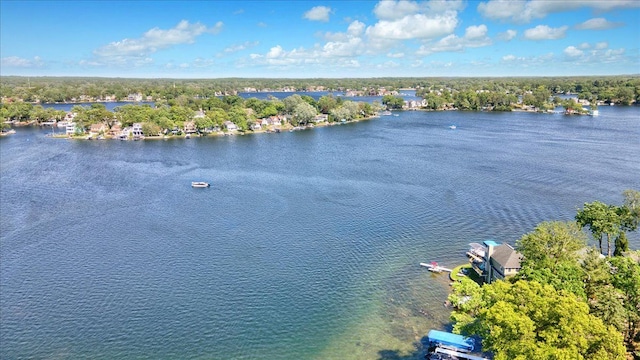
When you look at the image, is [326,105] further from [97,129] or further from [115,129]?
[97,129]

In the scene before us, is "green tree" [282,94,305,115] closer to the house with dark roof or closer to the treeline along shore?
the treeline along shore

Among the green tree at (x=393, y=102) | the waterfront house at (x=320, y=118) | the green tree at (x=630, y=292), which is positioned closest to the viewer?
the green tree at (x=630, y=292)

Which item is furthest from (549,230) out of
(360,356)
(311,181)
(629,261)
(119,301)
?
(311,181)

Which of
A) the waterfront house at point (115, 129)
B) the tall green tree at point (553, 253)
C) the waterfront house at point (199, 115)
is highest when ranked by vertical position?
the waterfront house at point (199, 115)

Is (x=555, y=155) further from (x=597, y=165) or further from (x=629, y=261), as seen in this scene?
(x=629, y=261)

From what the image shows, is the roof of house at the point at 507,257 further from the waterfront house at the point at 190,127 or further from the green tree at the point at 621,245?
the waterfront house at the point at 190,127

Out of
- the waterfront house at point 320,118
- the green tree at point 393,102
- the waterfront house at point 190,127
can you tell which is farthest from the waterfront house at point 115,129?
the green tree at point 393,102

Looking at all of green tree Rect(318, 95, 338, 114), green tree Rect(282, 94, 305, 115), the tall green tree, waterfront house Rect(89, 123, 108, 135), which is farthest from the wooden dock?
green tree Rect(318, 95, 338, 114)
